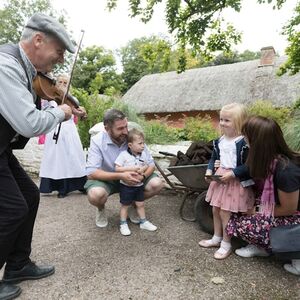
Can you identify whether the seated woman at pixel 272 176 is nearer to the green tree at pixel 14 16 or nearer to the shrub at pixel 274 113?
the shrub at pixel 274 113

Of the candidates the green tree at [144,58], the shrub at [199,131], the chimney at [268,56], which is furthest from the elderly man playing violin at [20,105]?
the chimney at [268,56]

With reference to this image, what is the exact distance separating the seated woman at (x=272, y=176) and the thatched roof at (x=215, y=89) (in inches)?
579

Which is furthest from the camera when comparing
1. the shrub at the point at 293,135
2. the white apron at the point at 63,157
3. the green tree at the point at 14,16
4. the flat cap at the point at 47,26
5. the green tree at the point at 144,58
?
the green tree at the point at 14,16

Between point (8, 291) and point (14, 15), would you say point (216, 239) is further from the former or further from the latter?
point (14, 15)

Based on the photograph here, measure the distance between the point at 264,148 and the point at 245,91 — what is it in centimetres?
1665

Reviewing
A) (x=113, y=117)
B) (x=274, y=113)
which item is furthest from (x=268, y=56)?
(x=113, y=117)

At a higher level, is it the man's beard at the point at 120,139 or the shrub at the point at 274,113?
the shrub at the point at 274,113

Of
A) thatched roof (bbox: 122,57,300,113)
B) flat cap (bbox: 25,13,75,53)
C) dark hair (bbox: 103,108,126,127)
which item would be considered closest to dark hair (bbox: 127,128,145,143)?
dark hair (bbox: 103,108,126,127)

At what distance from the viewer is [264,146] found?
2.64 m

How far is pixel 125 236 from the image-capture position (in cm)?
359

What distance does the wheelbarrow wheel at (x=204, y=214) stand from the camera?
359 centimetres

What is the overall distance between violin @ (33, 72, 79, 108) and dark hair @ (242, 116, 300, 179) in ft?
5.53

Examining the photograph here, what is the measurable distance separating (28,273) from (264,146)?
2.22 m

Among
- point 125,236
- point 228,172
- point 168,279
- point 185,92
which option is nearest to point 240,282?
point 168,279
